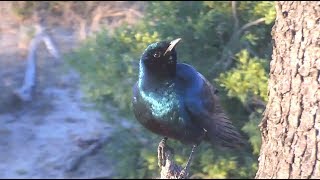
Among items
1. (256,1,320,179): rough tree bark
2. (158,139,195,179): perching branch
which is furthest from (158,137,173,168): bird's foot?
(256,1,320,179): rough tree bark

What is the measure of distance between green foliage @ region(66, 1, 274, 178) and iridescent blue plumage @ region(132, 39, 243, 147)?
1604 mm

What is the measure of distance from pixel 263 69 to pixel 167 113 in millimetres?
1725

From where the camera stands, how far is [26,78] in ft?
18.6

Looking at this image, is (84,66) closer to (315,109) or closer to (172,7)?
(172,7)

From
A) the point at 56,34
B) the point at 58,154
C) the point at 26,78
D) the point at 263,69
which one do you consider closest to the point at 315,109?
the point at 263,69

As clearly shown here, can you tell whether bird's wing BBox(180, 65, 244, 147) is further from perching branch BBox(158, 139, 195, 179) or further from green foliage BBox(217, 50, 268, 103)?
green foliage BBox(217, 50, 268, 103)

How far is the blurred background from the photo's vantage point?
3676 millimetres

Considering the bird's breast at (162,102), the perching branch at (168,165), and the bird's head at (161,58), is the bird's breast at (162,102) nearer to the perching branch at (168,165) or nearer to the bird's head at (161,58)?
the bird's head at (161,58)

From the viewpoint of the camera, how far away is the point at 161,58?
186 cm

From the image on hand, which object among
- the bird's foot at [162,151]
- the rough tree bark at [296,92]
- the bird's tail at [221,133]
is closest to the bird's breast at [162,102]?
the bird's tail at [221,133]

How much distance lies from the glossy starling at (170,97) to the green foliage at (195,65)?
1.60m

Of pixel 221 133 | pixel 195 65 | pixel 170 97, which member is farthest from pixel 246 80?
pixel 170 97

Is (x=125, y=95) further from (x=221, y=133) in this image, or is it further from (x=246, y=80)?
(x=221, y=133)

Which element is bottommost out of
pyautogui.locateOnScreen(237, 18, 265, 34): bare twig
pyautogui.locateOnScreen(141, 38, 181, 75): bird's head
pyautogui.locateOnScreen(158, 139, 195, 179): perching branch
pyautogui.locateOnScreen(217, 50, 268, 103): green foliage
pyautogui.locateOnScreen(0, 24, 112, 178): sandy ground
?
pyautogui.locateOnScreen(0, 24, 112, 178): sandy ground
